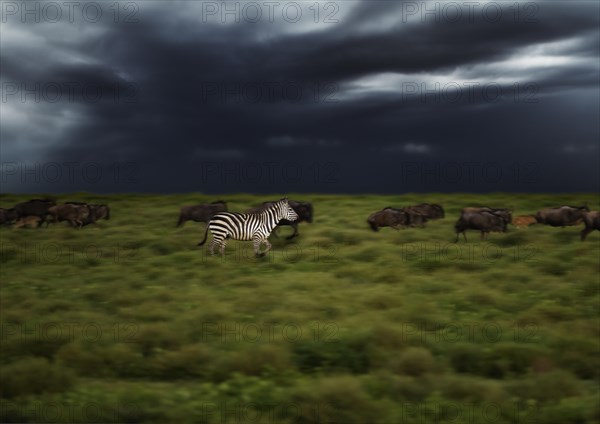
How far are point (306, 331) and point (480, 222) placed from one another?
38.0 feet

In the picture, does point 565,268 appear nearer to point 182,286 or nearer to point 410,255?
point 410,255

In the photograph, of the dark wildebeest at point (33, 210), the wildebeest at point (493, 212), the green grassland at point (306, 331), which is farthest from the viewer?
the dark wildebeest at point (33, 210)

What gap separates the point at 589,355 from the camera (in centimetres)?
966

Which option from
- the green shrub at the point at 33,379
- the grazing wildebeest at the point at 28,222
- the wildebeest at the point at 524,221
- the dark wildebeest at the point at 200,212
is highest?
the dark wildebeest at the point at 200,212

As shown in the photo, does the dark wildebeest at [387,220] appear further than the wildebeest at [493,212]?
Yes

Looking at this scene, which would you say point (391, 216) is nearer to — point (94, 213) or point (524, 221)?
point (524, 221)

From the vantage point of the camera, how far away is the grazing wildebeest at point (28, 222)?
81.6ft

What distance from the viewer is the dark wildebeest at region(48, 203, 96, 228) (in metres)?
24.6

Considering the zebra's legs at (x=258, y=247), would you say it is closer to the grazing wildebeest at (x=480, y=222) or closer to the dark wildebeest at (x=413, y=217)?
the dark wildebeest at (x=413, y=217)

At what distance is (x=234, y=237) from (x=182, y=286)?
4.01m

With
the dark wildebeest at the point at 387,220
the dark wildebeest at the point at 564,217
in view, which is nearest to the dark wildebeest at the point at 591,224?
the dark wildebeest at the point at 564,217

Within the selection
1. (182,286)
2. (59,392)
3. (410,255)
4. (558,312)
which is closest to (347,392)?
(59,392)

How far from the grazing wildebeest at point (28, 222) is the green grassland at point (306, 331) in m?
4.16

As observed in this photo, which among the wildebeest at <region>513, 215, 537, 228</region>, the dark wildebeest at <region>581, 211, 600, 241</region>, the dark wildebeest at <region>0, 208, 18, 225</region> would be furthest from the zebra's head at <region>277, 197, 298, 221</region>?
the dark wildebeest at <region>0, 208, 18, 225</region>
